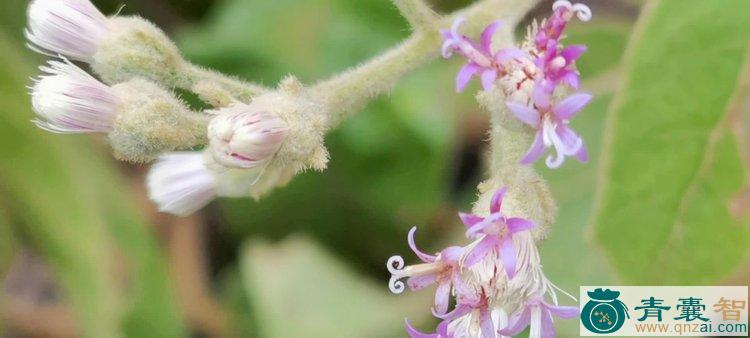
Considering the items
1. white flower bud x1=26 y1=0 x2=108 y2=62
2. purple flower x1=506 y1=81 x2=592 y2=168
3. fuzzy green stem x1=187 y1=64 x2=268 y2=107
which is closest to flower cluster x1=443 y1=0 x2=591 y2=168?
purple flower x1=506 y1=81 x2=592 y2=168

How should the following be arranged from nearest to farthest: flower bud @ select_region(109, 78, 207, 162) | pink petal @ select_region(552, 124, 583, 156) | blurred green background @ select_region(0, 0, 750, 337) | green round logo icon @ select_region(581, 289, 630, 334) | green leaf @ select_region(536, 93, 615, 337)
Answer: pink petal @ select_region(552, 124, 583, 156), flower bud @ select_region(109, 78, 207, 162), green round logo icon @ select_region(581, 289, 630, 334), green leaf @ select_region(536, 93, 615, 337), blurred green background @ select_region(0, 0, 750, 337)

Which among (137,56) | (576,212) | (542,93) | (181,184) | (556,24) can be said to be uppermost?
(576,212)

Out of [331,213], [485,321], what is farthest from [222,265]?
[485,321]

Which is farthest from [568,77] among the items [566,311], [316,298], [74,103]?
[316,298]

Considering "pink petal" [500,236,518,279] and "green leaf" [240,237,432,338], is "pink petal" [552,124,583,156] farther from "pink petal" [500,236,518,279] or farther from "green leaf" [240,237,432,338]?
"green leaf" [240,237,432,338]

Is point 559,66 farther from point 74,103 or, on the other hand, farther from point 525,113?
point 74,103

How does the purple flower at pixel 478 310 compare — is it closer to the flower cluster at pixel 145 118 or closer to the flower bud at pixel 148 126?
the flower cluster at pixel 145 118

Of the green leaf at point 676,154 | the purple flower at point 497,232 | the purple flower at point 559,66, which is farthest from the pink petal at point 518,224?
the green leaf at point 676,154
